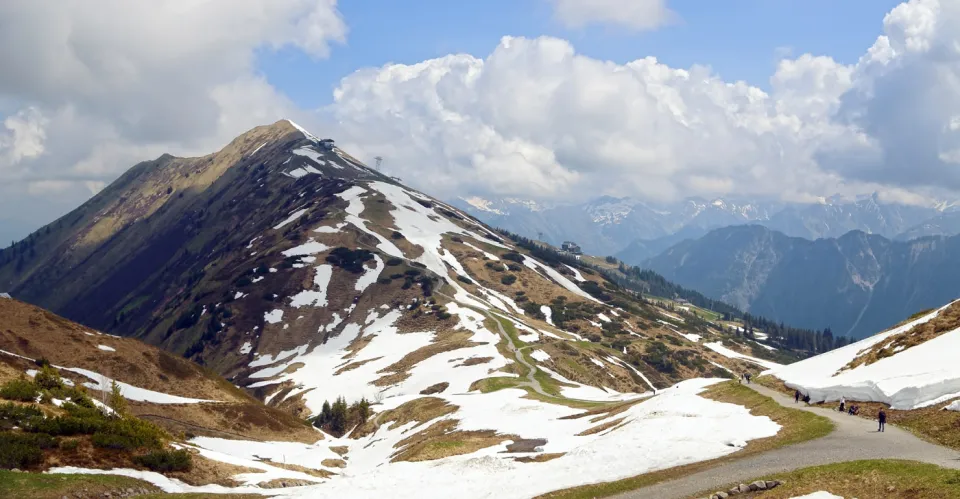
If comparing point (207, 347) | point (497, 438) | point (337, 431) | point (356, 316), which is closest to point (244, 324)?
point (207, 347)

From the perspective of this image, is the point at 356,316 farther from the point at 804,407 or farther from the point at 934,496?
the point at 934,496

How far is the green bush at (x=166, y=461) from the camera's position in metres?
A: 38.2

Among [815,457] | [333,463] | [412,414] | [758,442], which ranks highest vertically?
[815,457]

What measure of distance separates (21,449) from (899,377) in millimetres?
54087

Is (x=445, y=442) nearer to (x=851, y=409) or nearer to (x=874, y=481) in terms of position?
(x=851, y=409)

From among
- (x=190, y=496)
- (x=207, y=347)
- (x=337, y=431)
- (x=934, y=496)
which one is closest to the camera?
(x=934, y=496)

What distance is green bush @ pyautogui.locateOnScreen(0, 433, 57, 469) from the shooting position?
32366mm

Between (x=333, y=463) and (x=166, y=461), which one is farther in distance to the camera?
(x=333, y=463)

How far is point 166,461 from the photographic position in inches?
1539

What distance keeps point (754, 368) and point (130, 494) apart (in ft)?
633

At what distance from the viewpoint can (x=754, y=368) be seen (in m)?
193

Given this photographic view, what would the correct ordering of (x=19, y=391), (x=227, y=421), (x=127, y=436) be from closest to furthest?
(x=127, y=436)
(x=19, y=391)
(x=227, y=421)

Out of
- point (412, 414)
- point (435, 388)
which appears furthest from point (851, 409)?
point (435, 388)

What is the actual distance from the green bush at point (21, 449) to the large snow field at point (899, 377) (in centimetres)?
5130
